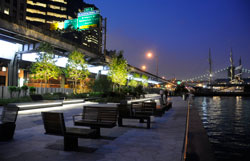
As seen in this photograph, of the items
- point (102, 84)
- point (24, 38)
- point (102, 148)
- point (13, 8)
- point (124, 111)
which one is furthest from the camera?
point (13, 8)

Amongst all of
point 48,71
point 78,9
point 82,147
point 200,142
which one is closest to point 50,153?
point 82,147

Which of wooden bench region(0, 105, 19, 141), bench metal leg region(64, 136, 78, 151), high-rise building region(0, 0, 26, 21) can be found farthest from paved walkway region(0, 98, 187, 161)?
high-rise building region(0, 0, 26, 21)

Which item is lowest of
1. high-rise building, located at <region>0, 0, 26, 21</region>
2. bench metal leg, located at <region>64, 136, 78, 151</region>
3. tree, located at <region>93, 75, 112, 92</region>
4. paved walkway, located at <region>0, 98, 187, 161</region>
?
paved walkway, located at <region>0, 98, 187, 161</region>

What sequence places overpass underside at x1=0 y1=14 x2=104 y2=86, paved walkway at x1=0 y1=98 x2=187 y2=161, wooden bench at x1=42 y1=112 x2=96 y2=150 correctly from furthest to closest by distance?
overpass underside at x1=0 y1=14 x2=104 y2=86 → wooden bench at x1=42 y1=112 x2=96 y2=150 → paved walkway at x1=0 y1=98 x2=187 y2=161

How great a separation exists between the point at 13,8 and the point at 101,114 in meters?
81.1

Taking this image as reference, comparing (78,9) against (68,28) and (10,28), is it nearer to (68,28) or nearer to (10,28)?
(68,28)

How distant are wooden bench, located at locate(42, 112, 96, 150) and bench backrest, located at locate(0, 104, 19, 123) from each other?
1281 mm

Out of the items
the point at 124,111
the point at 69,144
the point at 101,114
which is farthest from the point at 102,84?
the point at 69,144

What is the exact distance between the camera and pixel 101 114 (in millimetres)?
6828

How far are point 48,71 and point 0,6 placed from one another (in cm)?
5545

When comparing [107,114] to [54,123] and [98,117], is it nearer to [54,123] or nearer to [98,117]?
[98,117]

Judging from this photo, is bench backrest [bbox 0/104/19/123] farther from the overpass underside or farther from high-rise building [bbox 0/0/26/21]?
high-rise building [bbox 0/0/26/21]

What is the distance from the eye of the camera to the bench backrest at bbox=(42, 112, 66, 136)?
5090mm

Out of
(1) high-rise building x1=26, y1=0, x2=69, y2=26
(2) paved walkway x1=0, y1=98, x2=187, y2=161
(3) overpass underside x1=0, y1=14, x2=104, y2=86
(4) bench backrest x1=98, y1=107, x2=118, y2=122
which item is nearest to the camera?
(2) paved walkway x1=0, y1=98, x2=187, y2=161
